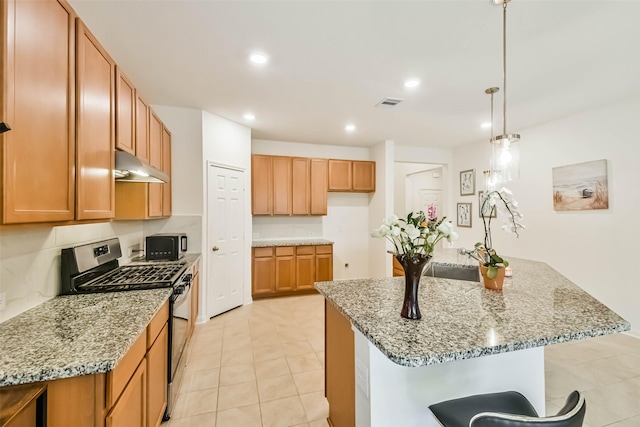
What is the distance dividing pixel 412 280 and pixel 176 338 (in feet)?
6.08

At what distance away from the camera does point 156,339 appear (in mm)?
1665

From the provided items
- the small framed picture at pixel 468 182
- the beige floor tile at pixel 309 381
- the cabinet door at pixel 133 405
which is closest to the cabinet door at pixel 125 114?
the cabinet door at pixel 133 405

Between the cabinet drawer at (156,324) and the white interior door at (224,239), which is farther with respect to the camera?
the white interior door at (224,239)

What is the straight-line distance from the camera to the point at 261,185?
4.64m

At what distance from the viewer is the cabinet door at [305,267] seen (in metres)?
4.64

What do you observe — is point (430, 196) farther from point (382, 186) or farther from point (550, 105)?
point (550, 105)

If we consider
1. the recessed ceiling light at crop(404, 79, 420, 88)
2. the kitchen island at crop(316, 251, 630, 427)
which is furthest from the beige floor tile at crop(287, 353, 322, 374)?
the recessed ceiling light at crop(404, 79, 420, 88)

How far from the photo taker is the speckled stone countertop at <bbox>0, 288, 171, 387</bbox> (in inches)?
37.9

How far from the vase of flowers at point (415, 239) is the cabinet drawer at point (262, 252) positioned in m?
3.49

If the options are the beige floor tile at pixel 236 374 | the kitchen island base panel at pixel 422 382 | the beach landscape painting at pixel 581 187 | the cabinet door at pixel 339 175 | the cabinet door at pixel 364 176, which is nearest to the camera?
the kitchen island base panel at pixel 422 382

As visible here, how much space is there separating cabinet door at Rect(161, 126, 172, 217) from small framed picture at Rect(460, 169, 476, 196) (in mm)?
5008

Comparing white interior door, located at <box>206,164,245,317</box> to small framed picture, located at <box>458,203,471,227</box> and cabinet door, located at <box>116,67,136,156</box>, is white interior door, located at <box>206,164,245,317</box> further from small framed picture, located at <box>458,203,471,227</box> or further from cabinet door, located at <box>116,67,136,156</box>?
small framed picture, located at <box>458,203,471,227</box>

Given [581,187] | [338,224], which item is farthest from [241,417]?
[581,187]

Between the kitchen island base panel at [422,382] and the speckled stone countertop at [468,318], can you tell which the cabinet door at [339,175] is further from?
the kitchen island base panel at [422,382]
